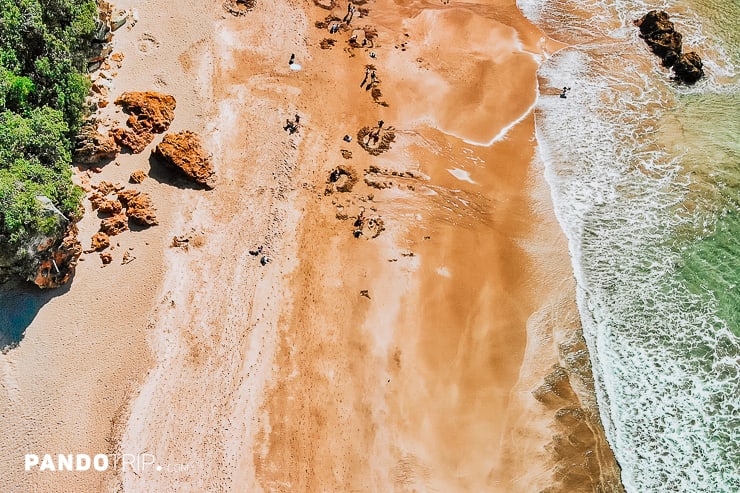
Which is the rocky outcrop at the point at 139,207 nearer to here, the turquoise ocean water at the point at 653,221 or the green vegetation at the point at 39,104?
the green vegetation at the point at 39,104

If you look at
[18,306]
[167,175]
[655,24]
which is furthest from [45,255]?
[655,24]

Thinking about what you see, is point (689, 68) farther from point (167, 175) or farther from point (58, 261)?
point (58, 261)

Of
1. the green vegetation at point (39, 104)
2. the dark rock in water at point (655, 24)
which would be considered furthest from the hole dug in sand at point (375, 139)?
the dark rock in water at point (655, 24)

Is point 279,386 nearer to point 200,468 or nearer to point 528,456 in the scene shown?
point 200,468

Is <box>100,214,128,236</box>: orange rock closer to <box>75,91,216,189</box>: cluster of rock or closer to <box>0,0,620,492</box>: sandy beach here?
<box>0,0,620,492</box>: sandy beach

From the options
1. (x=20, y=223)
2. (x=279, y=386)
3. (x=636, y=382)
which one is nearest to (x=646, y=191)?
(x=636, y=382)

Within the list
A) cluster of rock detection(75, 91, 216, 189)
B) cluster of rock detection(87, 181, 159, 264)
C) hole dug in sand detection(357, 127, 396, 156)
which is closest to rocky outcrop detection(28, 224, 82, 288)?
cluster of rock detection(87, 181, 159, 264)
